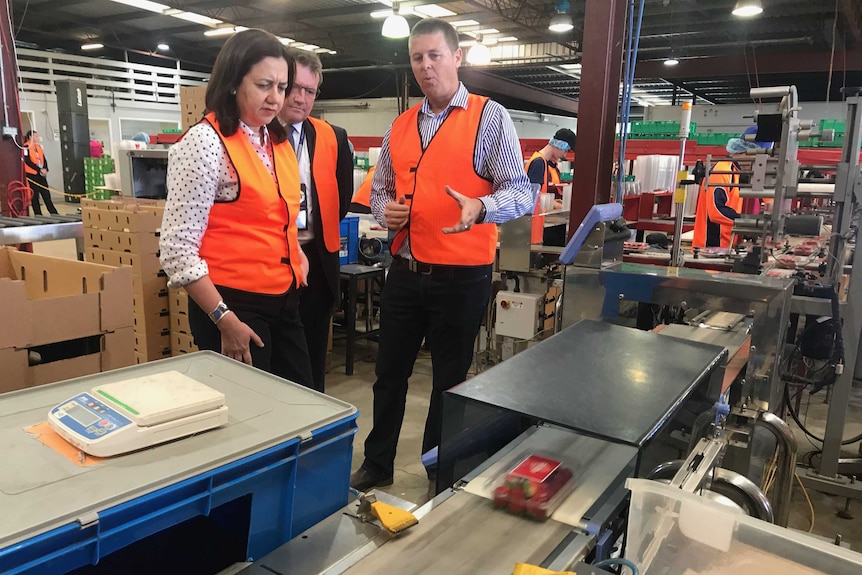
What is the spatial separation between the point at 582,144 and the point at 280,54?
194 centimetres

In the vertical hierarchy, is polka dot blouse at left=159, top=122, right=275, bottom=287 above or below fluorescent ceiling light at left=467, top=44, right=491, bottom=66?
below

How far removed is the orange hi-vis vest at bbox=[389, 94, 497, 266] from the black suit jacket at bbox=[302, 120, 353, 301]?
0.78 ft

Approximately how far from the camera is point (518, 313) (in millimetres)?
3479

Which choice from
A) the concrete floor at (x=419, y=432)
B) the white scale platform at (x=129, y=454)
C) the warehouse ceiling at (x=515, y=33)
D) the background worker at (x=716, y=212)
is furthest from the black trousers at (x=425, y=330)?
the warehouse ceiling at (x=515, y=33)

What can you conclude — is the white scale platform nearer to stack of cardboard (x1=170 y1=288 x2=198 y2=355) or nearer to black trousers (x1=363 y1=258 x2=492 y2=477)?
black trousers (x1=363 y1=258 x2=492 y2=477)

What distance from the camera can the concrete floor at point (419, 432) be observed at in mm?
2396

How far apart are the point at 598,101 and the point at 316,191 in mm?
1670

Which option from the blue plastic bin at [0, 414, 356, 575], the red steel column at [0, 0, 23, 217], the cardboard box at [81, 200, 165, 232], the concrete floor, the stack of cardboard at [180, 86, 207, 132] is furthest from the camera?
the stack of cardboard at [180, 86, 207, 132]

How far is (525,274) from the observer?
11.7 feet

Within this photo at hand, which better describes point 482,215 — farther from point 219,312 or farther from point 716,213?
point 716,213

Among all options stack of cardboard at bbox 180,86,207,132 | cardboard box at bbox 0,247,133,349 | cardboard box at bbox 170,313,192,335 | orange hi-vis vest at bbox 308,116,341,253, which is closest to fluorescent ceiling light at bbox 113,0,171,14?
stack of cardboard at bbox 180,86,207,132

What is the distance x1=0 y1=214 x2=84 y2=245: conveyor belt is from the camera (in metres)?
2.69

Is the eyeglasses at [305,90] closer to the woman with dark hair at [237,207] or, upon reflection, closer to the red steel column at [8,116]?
the woman with dark hair at [237,207]

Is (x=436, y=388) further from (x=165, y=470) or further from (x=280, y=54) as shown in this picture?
(x=165, y=470)
